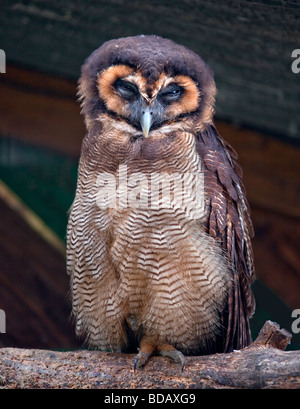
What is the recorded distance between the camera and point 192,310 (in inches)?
89.0

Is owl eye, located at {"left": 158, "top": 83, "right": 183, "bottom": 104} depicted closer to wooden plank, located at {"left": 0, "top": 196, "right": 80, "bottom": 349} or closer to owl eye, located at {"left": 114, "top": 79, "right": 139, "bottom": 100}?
owl eye, located at {"left": 114, "top": 79, "right": 139, "bottom": 100}

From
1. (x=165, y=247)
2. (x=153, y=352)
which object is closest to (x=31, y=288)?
(x=153, y=352)

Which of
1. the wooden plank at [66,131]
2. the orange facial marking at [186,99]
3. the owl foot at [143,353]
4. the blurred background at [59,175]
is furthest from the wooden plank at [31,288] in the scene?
the orange facial marking at [186,99]

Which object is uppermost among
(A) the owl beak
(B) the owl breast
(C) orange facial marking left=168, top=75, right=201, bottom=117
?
(C) orange facial marking left=168, top=75, right=201, bottom=117

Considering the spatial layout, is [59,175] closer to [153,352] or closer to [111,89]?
[111,89]

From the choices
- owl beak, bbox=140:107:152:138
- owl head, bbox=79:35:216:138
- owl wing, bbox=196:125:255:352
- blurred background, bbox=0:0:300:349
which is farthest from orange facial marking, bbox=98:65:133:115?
blurred background, bbox=0:0:300:349

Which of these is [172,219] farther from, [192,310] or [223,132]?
[223,132]

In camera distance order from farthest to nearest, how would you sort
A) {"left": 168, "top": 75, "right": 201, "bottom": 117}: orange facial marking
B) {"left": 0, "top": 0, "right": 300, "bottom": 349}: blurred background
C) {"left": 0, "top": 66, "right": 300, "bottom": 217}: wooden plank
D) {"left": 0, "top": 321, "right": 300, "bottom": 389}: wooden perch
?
{"left": 0, "top": 66, "right": 300, "bottom": 217}: wooden plank < {"left": 0, "top": 0, "right": 300, "bottom": 349}: blurred background < {"left": 168, "top": 75, "right": 201, "bottom": 117}: orange facial marking < {"left": 0, "top": 321, "right": 300, "bottom": 389}: wooden perch

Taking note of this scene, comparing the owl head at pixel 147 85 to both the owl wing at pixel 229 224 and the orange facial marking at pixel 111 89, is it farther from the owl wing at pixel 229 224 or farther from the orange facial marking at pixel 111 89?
the owl wing at pixel 229 224

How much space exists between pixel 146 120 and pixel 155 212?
1.04 feet

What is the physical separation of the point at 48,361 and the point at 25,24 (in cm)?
161

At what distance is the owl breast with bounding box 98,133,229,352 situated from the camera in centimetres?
218

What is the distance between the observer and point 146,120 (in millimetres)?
2131
